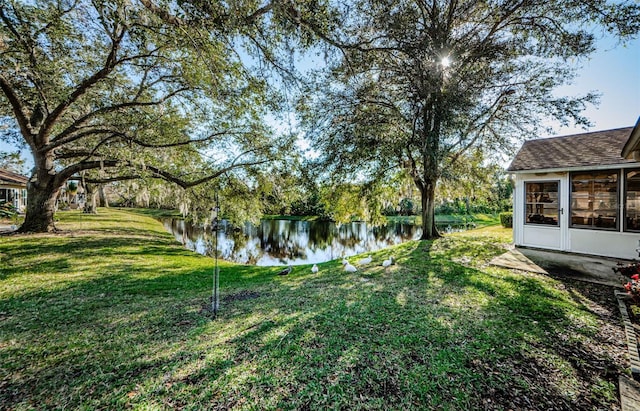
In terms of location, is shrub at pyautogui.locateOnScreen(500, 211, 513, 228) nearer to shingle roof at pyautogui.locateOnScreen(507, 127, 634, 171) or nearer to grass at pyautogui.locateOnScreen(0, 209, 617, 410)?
shingle roof at pyautogui.locateOnScreen(507, 127, 634, 171)

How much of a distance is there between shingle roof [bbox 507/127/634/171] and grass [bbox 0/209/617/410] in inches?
150

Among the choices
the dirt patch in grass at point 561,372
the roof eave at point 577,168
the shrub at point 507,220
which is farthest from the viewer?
the shrub at point 507,220

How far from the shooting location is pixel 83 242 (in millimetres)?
8859

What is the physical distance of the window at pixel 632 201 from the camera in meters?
5.89

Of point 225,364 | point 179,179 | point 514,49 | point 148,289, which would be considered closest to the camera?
point 225,364

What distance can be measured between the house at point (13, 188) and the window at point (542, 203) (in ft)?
77.3

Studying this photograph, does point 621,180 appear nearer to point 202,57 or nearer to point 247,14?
point 247,14

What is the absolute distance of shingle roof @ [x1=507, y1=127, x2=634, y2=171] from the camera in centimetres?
648

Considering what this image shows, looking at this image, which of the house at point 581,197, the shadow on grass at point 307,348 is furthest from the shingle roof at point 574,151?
the shadow on grass at point 307,348

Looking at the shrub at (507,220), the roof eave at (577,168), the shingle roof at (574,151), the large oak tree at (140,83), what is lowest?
the shrub at (507,220)

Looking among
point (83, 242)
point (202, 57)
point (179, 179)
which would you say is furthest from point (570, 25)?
point (83, 242)

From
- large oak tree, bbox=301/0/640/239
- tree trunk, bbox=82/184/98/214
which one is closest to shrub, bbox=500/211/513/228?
large oak tree, bbox=301/0/640/239

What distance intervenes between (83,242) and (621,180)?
16230 millimetres

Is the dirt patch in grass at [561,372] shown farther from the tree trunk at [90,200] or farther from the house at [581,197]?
the tree trunk at [90,200]
